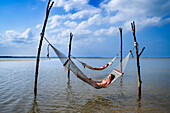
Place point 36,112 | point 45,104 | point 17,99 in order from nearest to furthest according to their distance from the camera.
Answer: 1. point 36,112
2. point 45,104
3. point 17,99

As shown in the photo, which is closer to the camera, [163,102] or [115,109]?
[115,109]

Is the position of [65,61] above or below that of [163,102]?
above

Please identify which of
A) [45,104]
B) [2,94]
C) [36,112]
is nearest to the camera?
[36,112]

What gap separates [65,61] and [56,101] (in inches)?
53.2

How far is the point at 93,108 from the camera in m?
3.62

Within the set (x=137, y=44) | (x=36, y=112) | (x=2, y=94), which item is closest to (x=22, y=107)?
(x=36, y=112)

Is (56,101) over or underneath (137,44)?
underneath

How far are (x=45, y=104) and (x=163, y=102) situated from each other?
3679 mm

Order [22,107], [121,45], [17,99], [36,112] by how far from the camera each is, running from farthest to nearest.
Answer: [121,45], [17,99], [22,107], [36,112]

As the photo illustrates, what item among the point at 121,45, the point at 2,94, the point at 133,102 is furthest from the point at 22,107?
the point at 121,45

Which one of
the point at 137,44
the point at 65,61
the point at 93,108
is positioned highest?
the point at 137,44

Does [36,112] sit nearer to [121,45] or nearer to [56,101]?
[56,101]

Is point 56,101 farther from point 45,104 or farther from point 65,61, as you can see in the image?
point 65,61

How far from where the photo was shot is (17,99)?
404 cm
